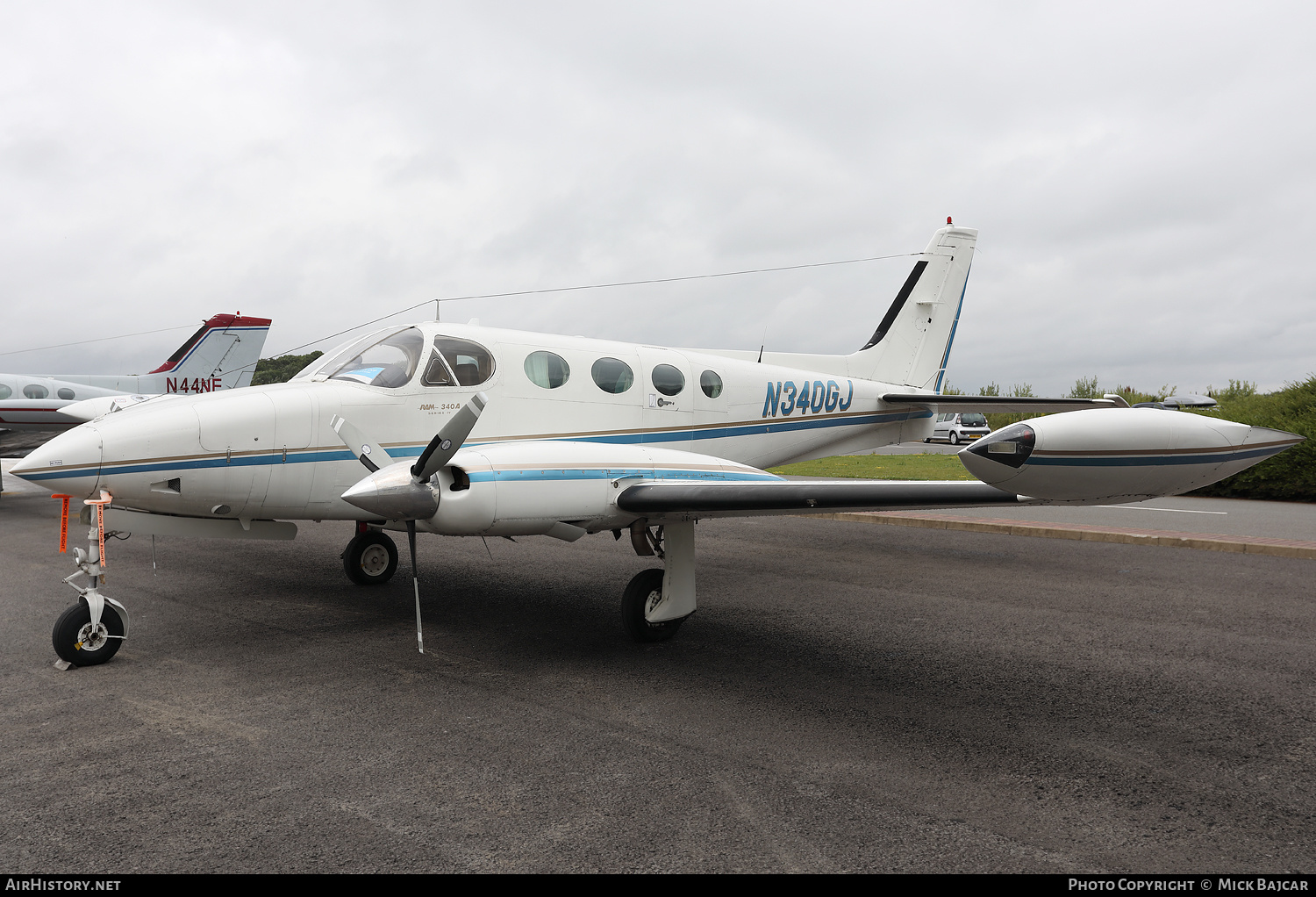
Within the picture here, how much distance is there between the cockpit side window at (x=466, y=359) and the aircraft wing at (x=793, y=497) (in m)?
1.90

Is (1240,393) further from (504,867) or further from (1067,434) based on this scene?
(504,867)

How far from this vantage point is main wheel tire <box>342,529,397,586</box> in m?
8.16

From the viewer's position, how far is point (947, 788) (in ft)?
11.8

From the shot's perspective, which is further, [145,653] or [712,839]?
[145,653]


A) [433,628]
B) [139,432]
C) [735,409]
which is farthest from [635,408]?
[139,432]

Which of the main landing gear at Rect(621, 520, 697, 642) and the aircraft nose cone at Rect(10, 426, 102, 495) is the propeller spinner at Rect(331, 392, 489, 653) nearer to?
the main landing gear at Rect(621, 520, 697, 642)

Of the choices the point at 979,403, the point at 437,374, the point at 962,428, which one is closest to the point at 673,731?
the point at 437,374

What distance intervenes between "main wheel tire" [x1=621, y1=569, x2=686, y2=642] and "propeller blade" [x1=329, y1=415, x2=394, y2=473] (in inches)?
82.7

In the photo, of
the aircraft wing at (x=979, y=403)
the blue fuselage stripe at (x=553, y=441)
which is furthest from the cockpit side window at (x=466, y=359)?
the aircraft wing at (x=979, y=403)

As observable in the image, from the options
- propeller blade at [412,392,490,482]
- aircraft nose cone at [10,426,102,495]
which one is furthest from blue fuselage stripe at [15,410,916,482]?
propeller blade at [412,392,490,482]

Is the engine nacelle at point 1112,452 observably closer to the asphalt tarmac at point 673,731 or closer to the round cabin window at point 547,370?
the asphalt tarmac at point 673,731

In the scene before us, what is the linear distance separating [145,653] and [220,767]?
8.10 ft

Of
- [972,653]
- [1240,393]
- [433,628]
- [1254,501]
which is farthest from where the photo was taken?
[1240,393]

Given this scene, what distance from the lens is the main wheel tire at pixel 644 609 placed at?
6016mm
